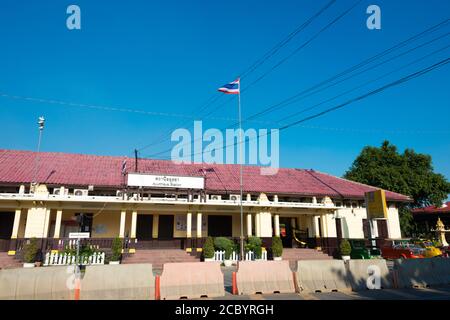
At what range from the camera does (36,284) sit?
314 inches

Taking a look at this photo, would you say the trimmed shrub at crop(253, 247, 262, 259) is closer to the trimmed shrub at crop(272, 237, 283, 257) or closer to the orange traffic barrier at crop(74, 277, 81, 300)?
the trimmed shrub at crop(272, 237, 283, 257)

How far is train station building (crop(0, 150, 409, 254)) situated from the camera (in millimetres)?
19734

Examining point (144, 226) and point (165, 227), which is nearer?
point (144, 226)

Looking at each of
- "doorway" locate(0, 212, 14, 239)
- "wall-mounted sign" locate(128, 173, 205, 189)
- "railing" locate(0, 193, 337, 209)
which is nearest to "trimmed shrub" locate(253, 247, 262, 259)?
"railing" locate(0, 193, 337, 209)

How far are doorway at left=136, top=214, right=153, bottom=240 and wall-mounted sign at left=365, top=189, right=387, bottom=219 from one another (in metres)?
16.7

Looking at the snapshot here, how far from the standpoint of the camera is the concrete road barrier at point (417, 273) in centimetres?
1083

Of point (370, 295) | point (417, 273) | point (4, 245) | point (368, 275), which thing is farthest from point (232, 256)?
point (4, 245)

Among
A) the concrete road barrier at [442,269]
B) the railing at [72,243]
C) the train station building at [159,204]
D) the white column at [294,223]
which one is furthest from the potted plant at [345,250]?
the railing at [72,243]

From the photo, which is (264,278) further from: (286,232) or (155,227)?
(286,232)

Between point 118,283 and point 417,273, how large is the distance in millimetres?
10110

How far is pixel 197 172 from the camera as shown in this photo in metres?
26.2
